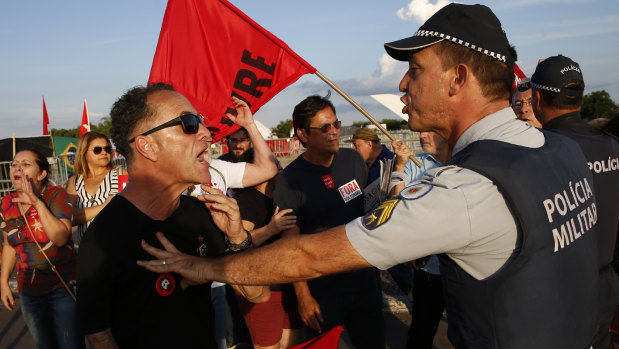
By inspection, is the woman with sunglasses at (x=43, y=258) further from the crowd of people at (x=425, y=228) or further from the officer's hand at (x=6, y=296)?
the crowd of people at (x=425, y=228)

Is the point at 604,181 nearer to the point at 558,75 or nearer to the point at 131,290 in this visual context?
the point at 558,75

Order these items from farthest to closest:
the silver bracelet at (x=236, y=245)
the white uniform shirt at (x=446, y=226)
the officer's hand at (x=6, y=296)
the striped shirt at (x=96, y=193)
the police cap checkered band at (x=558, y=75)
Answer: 1. the striped shirt at (x=96, y=193)
2. the officer's hand at (x=6, y=296)
3. the police cap checkered band at (x=558, y=75)
4. the silver bracelet at (x=236, y=245)
5. the white uniform shirt at (x=446, y=226)

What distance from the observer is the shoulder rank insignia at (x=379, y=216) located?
1392 mm

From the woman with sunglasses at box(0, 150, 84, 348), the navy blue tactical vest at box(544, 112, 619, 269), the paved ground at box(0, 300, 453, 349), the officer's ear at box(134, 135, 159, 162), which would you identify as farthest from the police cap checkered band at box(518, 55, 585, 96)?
the woman with sunglasses at box(0, 150, 84, 348)

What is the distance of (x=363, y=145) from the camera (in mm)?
6094

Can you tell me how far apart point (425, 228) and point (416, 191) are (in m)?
0.12

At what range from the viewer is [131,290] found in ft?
6.23

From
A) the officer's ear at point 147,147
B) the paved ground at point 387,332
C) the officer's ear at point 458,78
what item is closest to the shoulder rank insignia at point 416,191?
the officer's ear at point 458,78

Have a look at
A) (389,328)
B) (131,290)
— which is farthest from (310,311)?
(389,328)

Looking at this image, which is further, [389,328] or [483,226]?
[389,328]

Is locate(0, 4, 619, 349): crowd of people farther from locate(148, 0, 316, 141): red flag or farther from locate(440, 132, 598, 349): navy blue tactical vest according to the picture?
locate(148, 0, 316, 141): red flag

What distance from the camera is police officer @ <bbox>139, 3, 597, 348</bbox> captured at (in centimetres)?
133

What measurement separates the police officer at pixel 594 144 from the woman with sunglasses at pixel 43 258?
150 inches

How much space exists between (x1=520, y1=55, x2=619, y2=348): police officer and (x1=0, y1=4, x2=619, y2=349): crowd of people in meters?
0.01
